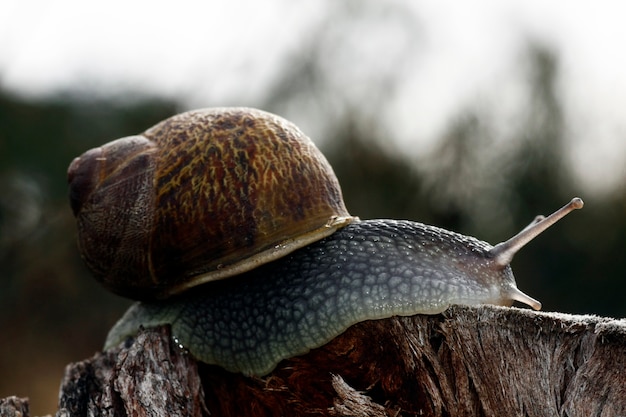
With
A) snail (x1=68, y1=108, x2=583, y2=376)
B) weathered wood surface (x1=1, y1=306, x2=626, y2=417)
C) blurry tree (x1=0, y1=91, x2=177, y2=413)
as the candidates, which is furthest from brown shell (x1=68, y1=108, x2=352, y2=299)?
blurry tree (x1=0, y1=91, x2=177, y2=413)

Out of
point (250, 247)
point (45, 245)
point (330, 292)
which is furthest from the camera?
point (45, 245)

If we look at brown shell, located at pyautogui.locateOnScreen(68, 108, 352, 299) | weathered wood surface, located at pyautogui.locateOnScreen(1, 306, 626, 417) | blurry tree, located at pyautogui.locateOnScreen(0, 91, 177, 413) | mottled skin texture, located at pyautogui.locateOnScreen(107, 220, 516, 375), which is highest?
blurry tree, located at pyautogui.locateOnScreen(0, 91, 177, 413)

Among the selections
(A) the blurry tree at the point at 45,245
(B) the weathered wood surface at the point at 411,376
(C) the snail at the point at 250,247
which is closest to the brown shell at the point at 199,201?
(C) the snail at the point at 250,247

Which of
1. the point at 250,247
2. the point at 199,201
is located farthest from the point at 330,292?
the point at 199,201

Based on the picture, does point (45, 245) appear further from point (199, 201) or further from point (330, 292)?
point (330, 292)

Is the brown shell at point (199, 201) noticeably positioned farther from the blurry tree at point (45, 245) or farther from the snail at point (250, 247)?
the blurry tree at point (45, 245)

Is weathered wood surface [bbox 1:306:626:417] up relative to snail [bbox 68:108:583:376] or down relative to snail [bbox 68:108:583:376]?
down

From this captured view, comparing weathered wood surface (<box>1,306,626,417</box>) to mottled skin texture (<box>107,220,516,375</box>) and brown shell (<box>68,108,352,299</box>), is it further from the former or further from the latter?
brown shell (<box>68,108,352,299</box>)

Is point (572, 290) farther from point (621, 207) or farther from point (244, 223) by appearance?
point (244, 223)
